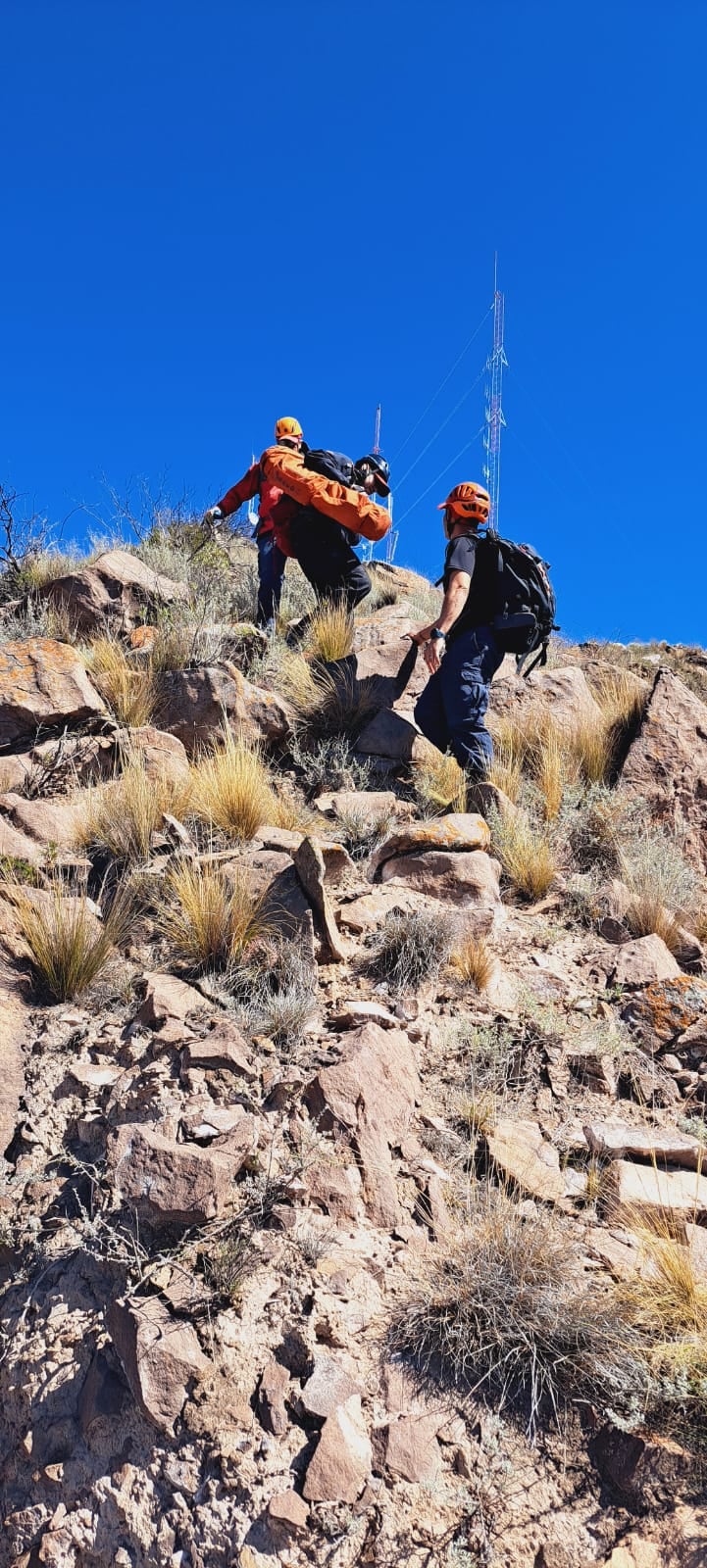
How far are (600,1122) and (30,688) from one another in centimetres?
409

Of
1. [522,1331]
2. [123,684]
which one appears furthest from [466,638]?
[522,1331]

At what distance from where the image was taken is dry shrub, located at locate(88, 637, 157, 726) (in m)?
5.91

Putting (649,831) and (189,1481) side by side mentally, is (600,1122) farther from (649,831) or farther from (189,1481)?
(649,831)

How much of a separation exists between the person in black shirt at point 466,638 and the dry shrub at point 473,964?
1796mm

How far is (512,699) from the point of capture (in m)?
6.77

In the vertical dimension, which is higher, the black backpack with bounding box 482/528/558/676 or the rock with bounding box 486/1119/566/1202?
the black backpack with bounding box 482/528/558/676

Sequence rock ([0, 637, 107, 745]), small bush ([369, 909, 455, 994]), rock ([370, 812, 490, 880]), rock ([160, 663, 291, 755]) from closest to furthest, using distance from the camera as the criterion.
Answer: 1. small bush ([369, 909, 455, 994])
2. rock ([370, 812, 490, 880])
3. rock ([0, 637, 107, 745])
4. rock ([160, 663, 291, 755])

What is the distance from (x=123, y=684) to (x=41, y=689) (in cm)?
54

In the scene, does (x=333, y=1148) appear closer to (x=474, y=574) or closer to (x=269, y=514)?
(x=474, y=574)

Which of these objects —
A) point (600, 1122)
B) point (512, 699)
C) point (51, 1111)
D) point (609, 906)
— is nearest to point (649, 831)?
point (609, 906)

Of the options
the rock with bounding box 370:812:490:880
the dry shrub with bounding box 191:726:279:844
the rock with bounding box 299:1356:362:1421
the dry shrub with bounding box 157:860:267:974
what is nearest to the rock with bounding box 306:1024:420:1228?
the rock with bounding box 299:1356:362:1421

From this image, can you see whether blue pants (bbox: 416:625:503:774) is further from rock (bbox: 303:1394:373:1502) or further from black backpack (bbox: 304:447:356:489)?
rock (bbox: 303:1394:373:1502)

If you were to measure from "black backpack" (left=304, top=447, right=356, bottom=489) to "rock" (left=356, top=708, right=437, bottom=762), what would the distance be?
1.77 m

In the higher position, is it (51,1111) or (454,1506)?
(51,1111)
